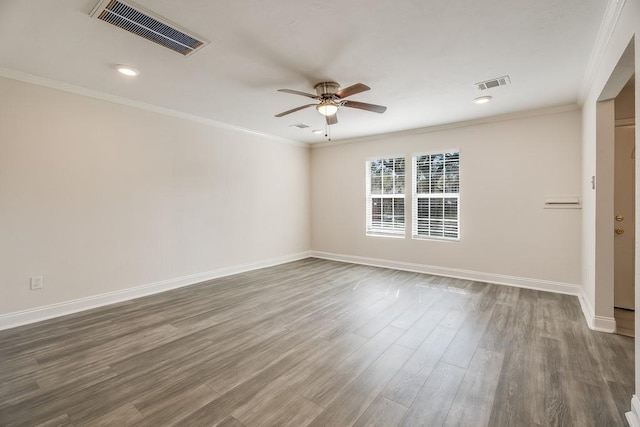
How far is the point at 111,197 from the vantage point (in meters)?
3.82

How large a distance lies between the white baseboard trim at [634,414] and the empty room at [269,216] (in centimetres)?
6

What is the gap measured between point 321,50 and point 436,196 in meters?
3.61

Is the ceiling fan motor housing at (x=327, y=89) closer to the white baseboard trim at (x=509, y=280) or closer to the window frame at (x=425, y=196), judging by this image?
the window frame at (x=425, y=196)

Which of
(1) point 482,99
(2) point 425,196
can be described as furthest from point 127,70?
(2) point 425,196

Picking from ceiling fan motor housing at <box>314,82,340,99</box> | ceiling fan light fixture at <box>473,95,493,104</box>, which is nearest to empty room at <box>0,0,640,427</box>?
ceiling fan motor housing at <box>314,82,340,99</box>

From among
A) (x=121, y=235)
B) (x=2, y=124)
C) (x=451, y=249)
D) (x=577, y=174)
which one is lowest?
Result: (x=451, y=249)

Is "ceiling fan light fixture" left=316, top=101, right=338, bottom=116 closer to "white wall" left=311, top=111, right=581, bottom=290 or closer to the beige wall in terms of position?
the beige wall

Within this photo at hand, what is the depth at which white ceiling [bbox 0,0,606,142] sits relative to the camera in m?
2.09

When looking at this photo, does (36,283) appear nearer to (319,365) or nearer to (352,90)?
(319,365)

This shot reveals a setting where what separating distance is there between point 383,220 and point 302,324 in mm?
Answer: 3383

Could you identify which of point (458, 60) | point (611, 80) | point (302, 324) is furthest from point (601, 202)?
point (302, 324)

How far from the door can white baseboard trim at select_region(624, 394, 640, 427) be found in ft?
8.47

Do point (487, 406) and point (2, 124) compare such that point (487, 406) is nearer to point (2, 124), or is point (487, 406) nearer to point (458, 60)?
point (458, 60)

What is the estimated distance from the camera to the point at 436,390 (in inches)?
80.0
